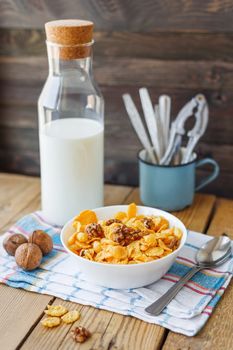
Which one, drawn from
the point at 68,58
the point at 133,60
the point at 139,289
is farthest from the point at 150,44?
the point at 139,289

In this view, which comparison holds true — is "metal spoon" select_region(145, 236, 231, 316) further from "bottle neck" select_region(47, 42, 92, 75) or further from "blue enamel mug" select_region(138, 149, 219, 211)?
"bottle neck" select_region(47, 42, 92, 75)

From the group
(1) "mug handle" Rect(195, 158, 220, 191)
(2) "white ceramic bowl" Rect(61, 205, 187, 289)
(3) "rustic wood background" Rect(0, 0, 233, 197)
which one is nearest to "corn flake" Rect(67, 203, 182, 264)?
(2) "white ceramic bowl" Rect(61, 205, 187, 289)

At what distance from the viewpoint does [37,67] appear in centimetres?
146

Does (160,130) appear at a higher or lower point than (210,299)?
higher

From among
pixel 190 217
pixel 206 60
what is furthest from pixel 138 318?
pixel 206 60

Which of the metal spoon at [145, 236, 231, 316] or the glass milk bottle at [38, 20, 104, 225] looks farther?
the glass milk bottle at [38, 20, 104, 225]

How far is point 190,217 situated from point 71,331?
0.46 meters

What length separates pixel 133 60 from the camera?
1379mm

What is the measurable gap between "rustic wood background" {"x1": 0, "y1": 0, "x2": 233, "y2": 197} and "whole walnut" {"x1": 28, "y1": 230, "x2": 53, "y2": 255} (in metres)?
0.43

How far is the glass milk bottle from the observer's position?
1.18 meters

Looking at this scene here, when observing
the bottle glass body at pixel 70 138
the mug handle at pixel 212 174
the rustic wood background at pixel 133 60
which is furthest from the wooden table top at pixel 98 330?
the rustic wood background at pixel 133 60

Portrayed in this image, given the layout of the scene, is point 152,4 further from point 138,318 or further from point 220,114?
point 138,318

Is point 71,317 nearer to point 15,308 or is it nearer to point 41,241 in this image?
point 15,308

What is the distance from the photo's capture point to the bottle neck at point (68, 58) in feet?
3.71
